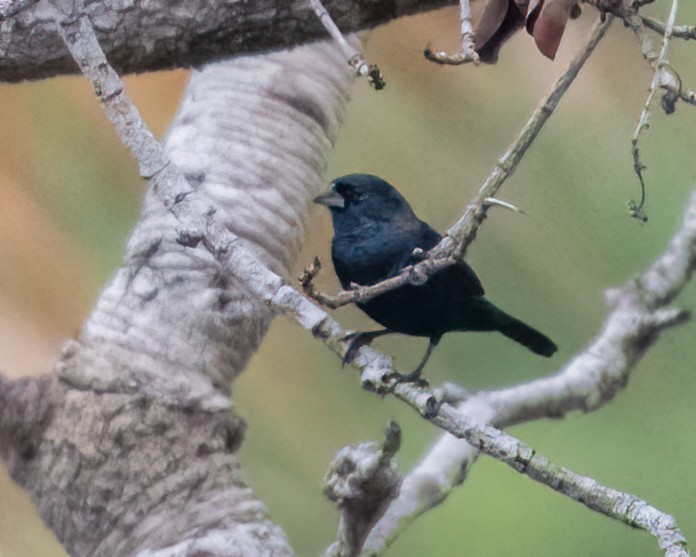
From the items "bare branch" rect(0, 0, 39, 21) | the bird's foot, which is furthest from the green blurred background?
"bare branch" rect(0, 0, 39, 21)

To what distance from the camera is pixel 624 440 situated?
1629 millimetres

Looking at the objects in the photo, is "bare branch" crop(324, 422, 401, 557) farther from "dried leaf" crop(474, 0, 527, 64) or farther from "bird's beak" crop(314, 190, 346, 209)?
"dried leaf" crop(474, 0, 527, 64)

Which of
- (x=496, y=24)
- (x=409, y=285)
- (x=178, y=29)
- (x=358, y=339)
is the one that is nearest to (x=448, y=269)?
(x=409, y=285)

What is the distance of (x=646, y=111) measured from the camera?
149cm

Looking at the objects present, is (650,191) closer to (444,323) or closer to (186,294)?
(444,323)

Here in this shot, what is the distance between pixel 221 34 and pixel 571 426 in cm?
86

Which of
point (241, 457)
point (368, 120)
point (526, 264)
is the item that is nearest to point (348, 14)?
point (368, 120)

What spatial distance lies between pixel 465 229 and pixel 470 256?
0.33 meters

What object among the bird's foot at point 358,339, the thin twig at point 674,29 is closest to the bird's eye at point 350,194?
the bird's foot at point 358,339

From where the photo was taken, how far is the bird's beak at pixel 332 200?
170 centimetres

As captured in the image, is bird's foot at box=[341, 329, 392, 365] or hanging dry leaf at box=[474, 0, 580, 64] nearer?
bird's foot at box=[341, 329, 392, 365]

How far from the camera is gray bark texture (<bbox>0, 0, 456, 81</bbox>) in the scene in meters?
1.81

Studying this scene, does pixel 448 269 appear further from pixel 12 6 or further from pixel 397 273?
pixel 12 6

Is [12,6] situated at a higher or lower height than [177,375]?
higher
